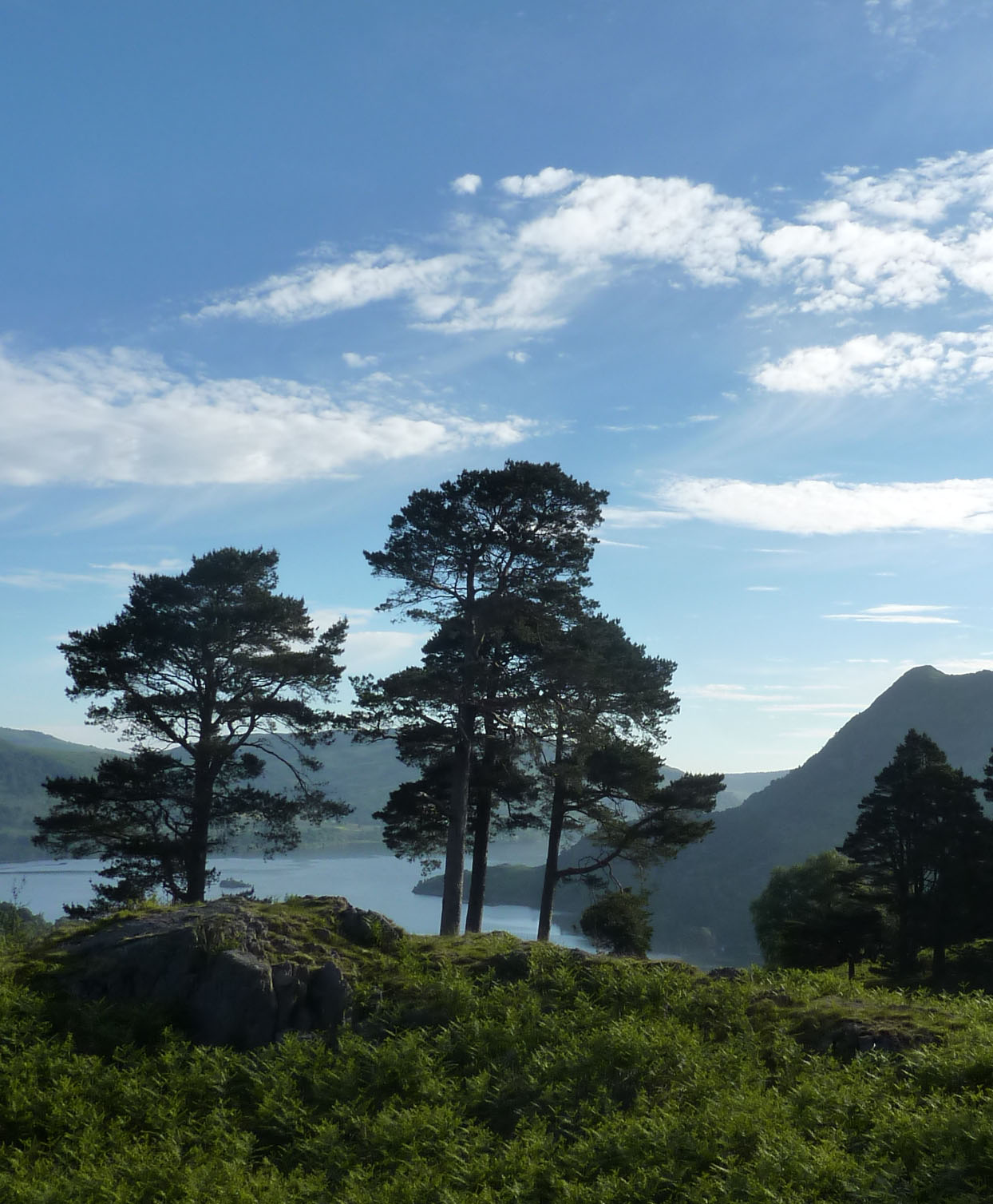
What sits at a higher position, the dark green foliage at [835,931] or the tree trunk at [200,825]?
the tree trunk at [200,825]

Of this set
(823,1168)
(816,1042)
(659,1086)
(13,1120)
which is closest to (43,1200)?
(13,1120)

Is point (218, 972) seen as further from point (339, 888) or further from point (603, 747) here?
point (339, 888)

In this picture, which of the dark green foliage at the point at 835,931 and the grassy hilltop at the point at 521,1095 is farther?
the dark green foliage at the point at 835,931

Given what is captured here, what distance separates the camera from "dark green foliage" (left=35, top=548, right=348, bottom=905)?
26344 mm

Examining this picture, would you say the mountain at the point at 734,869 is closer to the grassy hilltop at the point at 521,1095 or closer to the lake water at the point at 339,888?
the lake water at the point at 339,888

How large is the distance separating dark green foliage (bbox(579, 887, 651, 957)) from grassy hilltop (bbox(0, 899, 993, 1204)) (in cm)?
1473

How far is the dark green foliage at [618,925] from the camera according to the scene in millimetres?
27891

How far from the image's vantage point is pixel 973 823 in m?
33.5

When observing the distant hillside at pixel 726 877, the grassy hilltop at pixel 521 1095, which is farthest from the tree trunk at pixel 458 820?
the distant hillside at pixel 726 877

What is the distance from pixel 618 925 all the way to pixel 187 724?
15693mm

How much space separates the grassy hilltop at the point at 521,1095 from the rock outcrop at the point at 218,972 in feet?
1.32

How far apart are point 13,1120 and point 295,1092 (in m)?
3.26

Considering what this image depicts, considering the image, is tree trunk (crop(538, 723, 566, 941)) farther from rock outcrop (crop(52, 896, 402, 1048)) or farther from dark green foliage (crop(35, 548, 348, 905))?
rock outcrop (crop(52, 896, 402, 1048))

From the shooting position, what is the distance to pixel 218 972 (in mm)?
12531
